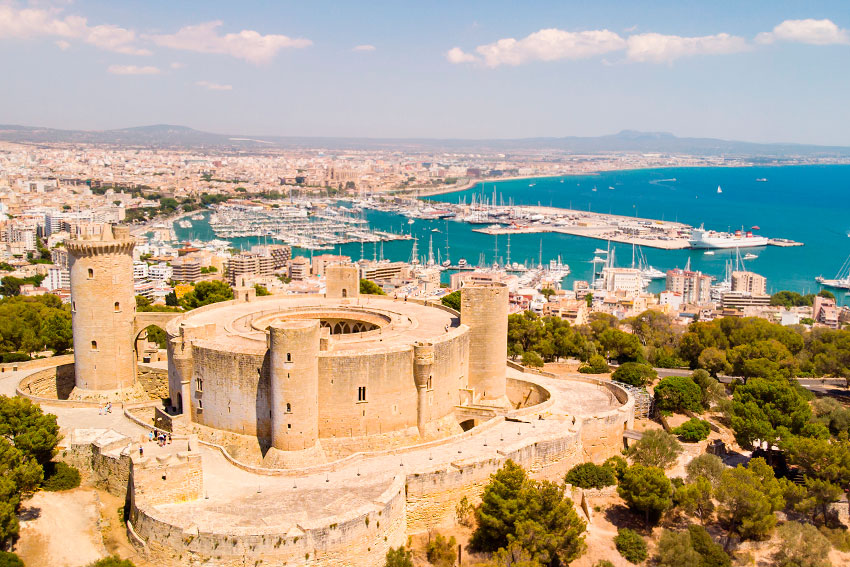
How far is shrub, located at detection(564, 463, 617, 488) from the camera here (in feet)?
82.8

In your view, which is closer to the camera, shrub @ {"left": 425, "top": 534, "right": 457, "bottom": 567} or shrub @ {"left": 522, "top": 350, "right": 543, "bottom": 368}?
shrub @ {"left": 425, "top": 534, "right": 457, "bottom": 567}

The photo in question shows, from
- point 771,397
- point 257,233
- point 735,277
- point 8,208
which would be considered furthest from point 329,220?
point 771,397

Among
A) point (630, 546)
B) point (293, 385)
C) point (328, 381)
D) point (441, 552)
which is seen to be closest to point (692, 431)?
point (630, 546)

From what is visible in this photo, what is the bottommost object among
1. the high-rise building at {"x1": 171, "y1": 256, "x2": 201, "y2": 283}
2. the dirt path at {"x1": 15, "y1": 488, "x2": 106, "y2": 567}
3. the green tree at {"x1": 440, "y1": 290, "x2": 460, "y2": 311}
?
the high-rise building at {"x1": 171, "y1": 256, "x2": 201, "y2": 283}

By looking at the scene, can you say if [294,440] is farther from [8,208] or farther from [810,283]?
[8,208]

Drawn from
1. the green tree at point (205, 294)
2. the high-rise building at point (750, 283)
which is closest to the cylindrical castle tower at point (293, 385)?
the green tree at point (205, 294)

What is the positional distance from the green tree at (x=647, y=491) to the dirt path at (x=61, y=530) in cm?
1598

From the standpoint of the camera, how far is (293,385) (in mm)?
22828

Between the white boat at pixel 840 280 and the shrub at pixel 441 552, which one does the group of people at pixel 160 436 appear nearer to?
the shrub at pixel 441 552

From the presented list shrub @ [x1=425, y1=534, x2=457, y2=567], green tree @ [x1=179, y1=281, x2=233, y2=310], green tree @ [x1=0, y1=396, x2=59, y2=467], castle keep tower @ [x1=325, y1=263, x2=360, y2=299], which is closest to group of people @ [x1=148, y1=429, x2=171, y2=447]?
green tree @ [x1=0, y1=396, x2=59, y2=467]

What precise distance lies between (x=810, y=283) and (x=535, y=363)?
89234 mm

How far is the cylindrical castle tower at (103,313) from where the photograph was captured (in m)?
29.3

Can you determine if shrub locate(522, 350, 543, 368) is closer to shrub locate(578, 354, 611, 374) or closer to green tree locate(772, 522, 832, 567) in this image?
shrub locate(578, 354, 611, 374)

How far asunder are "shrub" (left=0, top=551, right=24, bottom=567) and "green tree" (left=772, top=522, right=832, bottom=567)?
21224mm
